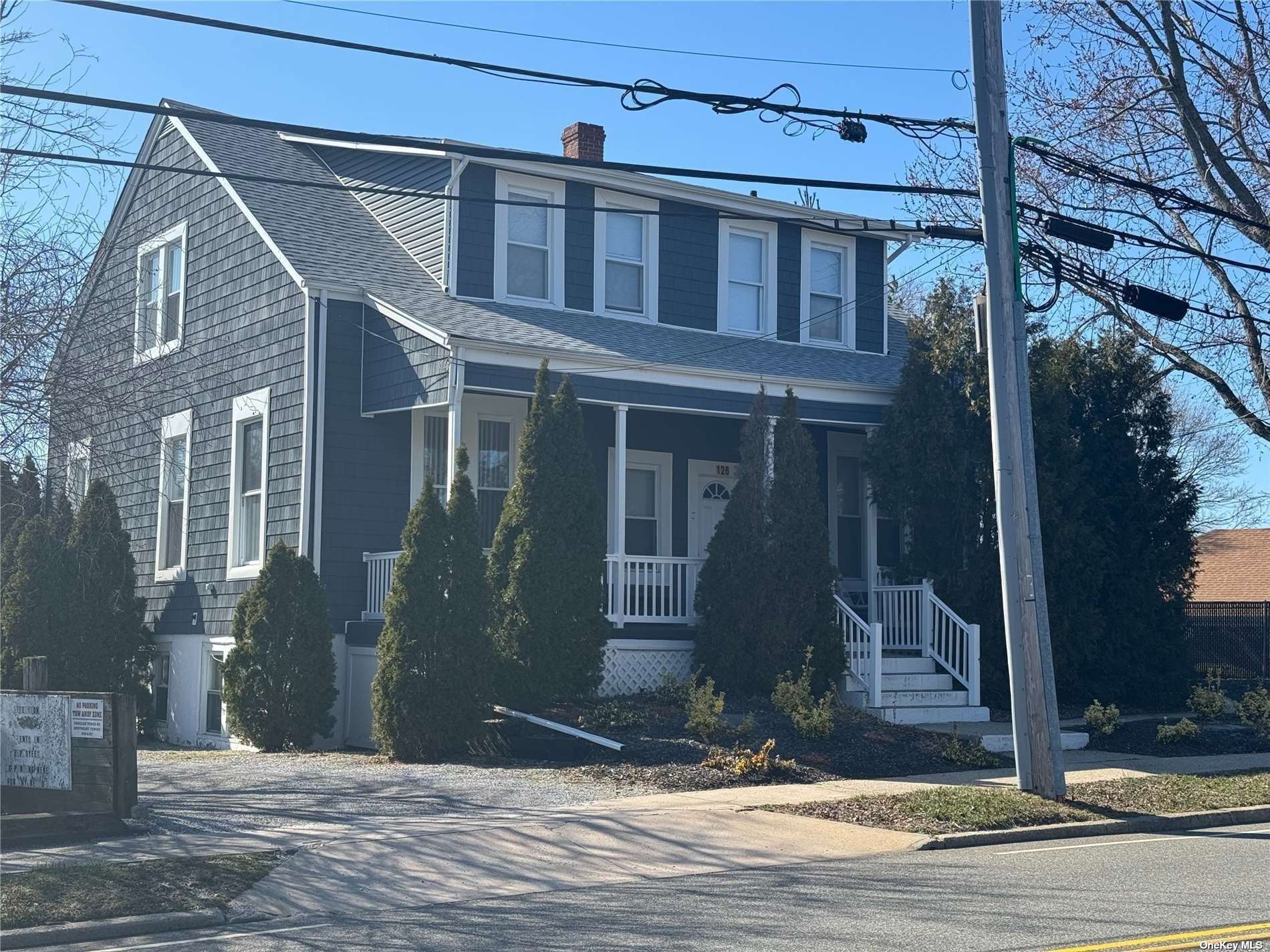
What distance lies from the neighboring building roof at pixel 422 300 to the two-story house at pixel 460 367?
6 centimetres

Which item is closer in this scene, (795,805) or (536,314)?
(795,805)

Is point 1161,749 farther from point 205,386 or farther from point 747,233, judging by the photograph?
point 205,386

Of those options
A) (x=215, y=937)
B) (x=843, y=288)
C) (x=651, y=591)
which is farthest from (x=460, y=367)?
(x=215, y=937)

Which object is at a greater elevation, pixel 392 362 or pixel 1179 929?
pixel 392 362

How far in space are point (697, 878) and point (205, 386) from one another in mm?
15049

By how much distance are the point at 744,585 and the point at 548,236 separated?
6.42 metres

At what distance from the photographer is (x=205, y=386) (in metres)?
22.6

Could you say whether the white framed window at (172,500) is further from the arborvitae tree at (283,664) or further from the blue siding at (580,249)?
the blue siding at (580,249)

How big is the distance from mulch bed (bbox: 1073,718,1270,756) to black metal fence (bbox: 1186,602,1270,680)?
30.4 ft

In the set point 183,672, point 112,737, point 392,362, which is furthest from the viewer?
point 183,672

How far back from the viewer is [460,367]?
1758 cm

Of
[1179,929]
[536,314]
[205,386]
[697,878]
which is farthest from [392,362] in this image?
[1179,929]

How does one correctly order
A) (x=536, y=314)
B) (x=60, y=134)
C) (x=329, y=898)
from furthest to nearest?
(x=536, y=314), (x=60, y=134), (x=329, y=898)

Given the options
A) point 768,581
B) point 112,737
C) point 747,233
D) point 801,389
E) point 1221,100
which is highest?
point 1221,100
